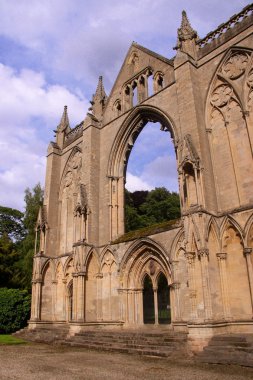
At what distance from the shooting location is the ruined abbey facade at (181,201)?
10.4 meters

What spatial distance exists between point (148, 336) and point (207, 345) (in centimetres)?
246

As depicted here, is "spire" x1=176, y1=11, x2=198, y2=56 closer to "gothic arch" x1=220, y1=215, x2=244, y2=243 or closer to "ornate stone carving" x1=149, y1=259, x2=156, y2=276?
"gothic arch" x1=220, y1=215, x2=244, y2=243

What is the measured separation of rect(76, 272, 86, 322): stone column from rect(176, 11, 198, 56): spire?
1052 cm

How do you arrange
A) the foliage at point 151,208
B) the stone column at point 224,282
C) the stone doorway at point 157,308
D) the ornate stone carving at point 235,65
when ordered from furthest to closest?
the foliage at point 151,208 < the stone doorway at point 157,308 < the ornate stone carving at point 235,65 < the stone column at point 224,282

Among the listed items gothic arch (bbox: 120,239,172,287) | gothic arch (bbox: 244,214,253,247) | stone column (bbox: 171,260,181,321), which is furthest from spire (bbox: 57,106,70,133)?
gothic arch (bbox: 244,214,253,247)

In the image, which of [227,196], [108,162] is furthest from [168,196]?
[227,196]

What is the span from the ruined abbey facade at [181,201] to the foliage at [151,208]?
1097 centimetres

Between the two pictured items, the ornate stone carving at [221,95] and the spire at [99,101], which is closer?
the ornate stone carving at [221,95]

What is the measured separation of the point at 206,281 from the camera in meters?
9.91

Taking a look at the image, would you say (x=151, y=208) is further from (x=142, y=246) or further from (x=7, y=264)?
(x=142, y=246)

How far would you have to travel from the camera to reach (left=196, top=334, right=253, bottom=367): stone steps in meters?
8.27

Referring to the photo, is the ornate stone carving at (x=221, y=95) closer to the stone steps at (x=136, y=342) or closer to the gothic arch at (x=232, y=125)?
the gothic arch at (x=232, y=125)

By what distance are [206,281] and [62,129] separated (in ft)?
49.1

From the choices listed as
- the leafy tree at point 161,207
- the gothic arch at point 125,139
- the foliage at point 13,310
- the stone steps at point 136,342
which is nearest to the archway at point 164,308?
the stone steps at point 136,342
